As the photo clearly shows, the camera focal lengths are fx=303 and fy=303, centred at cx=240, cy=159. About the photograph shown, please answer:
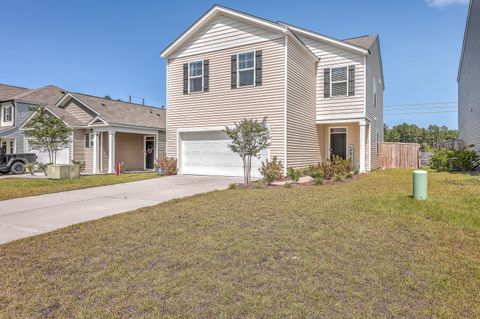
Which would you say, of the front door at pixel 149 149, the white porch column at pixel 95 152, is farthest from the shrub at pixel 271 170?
the white porch column at pixel 95 152

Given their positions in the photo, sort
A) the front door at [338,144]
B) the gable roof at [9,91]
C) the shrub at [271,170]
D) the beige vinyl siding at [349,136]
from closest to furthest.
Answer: the shrub at [271,170]
the beige vinyl siding at [349,136]
the front door at [338,144]
the gable roof at [9,91]

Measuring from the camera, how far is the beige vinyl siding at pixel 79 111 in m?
20.4

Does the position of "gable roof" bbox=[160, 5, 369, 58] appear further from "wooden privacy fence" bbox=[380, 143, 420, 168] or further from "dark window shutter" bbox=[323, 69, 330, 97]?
"wooden privacy fence" bbox=[380, 143, 420, 168]

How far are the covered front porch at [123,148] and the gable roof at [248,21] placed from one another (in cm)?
651

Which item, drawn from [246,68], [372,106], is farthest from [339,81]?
[246,68]

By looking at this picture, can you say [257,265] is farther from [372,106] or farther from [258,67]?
[372,106]

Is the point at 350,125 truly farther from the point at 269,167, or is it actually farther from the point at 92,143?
the point at 92,143

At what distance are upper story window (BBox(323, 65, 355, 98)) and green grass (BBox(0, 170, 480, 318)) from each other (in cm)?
991

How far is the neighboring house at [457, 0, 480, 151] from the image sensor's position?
1600 cm

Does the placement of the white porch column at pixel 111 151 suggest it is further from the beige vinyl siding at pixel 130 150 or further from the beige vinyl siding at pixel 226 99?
the beige vinyl siding at pixel 226 99

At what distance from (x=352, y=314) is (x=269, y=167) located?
979 centimetres

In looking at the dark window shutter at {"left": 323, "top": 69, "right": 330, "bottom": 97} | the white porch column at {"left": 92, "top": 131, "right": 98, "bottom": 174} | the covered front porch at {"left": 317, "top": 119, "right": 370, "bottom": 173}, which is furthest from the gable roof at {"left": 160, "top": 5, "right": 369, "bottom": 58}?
the white porch column at {"left": 92, "top": 131, "right": 98, "bottom": 174}

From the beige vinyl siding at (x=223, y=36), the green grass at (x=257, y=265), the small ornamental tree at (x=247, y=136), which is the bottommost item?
the green grass at (x=257, y=265)

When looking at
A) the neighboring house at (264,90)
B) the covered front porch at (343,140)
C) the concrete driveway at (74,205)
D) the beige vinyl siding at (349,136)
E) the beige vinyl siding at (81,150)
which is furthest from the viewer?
the beige vinyl siding at (81,150)
